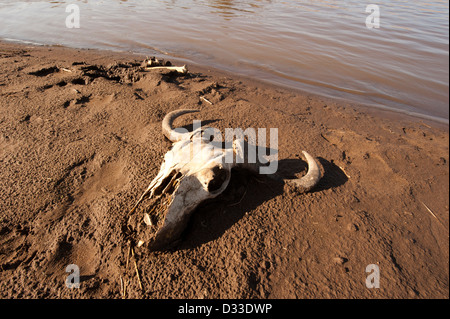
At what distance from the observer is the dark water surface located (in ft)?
21.3

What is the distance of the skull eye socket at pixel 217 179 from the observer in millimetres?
2800

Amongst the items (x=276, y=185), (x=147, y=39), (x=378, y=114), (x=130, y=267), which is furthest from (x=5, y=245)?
(x=147, y=39)

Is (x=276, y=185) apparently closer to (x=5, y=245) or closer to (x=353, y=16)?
(x=5, y=245)

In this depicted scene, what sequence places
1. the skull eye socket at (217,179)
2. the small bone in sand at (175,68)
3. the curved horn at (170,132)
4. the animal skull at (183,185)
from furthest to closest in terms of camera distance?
the small bone in sand at (175,68)
the curved horn at (170,132)
the skull eye socket at (217,179)
the animal skull at (183,185)

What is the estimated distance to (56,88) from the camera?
19.2 feet

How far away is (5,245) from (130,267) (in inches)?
58.2

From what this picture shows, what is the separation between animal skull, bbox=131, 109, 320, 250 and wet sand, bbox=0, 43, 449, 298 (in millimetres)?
273

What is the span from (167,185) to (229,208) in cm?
92

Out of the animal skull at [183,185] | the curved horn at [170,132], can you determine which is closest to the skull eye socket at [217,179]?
the animal skull at [183,185]

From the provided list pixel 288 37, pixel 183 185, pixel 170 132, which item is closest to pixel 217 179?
pixel 183 185

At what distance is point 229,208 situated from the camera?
126 inches

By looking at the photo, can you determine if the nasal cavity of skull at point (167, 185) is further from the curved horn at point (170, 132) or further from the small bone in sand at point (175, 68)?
the small bone in sand at point (175, 68)

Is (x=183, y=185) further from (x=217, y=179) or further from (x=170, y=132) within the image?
(x=170, y=132)

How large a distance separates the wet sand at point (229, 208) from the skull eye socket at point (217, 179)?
11.0 inches
